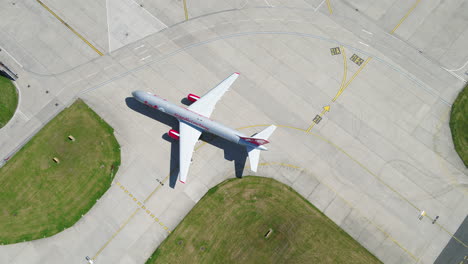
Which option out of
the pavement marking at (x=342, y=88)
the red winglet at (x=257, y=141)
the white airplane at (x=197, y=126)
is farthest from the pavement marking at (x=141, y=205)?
the pavement marking at (x=342, y=88)

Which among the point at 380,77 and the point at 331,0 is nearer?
the point at 380,77

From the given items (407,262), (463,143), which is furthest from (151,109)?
(463,143)

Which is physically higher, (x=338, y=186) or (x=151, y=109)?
(x=338, y=186)

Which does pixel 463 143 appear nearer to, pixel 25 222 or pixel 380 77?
pixel 380 77

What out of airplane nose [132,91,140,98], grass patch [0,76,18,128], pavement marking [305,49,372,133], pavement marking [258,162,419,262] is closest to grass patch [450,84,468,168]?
pavement marking [305,49,372,133]

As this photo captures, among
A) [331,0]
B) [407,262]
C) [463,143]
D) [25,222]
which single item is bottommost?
[25,222]

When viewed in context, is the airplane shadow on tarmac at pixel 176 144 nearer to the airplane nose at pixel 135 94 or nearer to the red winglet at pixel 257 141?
the airplane nose at pixel 135 94
